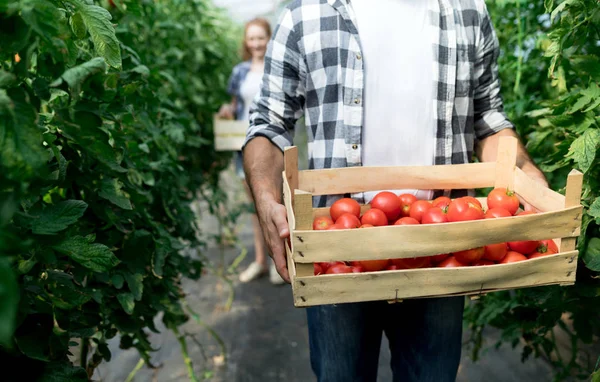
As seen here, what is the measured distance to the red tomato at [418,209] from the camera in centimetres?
153

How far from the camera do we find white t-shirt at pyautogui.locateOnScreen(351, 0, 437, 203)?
1.63 m

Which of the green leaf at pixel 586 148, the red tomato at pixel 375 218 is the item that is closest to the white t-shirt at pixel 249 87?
the red tomato at pixel 375 218

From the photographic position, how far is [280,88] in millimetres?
1713

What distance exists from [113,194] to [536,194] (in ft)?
3.79

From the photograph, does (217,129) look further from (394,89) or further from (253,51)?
(394,89)

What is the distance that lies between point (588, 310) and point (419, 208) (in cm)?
81

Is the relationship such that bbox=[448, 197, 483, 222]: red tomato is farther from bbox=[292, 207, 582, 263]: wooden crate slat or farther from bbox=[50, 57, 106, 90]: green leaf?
bbox=[50, 57, 106, 90]: green leaf

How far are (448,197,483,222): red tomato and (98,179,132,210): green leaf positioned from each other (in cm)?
87

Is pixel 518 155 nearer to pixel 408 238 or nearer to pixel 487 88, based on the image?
pixel 487 88

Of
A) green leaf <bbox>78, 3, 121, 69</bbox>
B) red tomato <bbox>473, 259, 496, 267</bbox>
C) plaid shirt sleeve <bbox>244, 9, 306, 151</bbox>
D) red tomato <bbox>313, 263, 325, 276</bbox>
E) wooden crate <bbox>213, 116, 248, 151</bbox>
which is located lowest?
wooden crate <bbox>213, 116, 248, 151</bbox>

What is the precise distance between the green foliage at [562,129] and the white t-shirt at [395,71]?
1.15 feet

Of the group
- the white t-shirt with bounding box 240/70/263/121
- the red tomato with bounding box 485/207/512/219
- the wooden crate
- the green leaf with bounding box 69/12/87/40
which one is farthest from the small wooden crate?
the white t-shirt with bounding box 240/70/263/121

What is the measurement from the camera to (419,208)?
1.54 metres

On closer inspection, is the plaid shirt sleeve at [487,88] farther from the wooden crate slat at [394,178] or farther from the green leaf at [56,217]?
the green leaf at [56,217]
